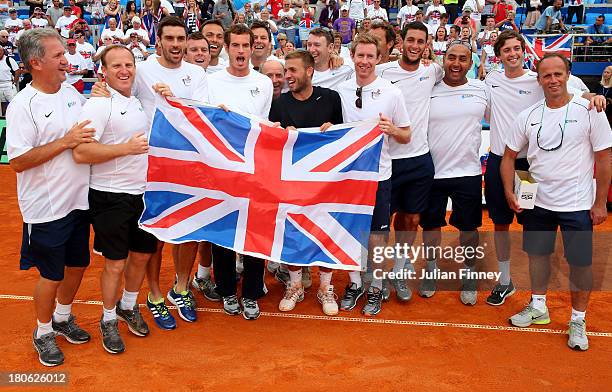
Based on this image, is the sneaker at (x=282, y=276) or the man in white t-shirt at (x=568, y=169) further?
the sneaker at (x=282, y=276)

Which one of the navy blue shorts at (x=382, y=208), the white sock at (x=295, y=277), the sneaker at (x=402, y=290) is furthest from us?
the sneaker at (x=402, y=290)

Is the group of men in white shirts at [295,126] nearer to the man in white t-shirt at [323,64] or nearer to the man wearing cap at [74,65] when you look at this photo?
the man in white t-shirt at [323,64]


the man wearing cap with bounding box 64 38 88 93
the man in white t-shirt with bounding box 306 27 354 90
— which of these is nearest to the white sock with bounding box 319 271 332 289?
the man in white t-shirt with bounding box 306 27 354 90

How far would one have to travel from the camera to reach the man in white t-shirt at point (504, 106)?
5.75m

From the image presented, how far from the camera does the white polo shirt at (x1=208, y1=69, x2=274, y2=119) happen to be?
5645 mm

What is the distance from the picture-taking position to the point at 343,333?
18.3 feet

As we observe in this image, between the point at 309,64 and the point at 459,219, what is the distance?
7.43 ft

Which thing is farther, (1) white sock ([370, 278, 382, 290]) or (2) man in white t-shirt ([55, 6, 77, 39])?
(2) man in white t-shirt ([55, 6, 77, 39])

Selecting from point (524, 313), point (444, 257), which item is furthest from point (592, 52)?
point (524, 313)

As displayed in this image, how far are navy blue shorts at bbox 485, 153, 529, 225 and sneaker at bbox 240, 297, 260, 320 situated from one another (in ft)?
8.42

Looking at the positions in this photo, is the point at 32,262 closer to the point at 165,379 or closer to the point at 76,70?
the point at 165,379

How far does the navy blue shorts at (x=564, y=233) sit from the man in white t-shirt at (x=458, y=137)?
0.71m

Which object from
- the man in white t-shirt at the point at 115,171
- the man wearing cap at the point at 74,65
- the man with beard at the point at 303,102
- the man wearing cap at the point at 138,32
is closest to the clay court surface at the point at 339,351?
the man in white t-shirt at the point at 115,171

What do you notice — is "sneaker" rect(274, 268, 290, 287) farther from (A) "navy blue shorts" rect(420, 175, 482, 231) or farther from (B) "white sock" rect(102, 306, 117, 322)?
(B) "white sock" rect(102, 306, 117, 322)
